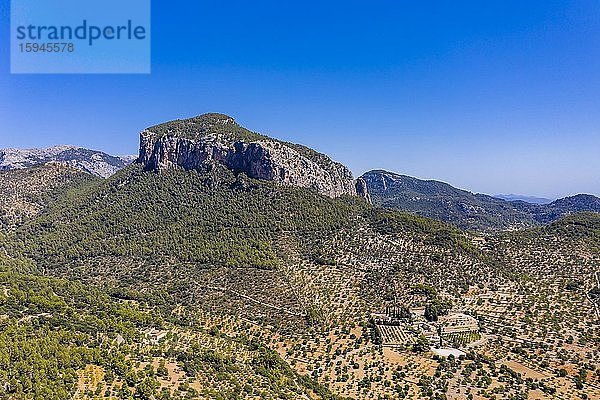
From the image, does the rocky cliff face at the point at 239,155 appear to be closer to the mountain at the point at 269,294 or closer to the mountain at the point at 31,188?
the mountain at the point at 269,294

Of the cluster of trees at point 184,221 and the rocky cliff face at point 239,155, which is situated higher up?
the rocky cliff face at point 239,155

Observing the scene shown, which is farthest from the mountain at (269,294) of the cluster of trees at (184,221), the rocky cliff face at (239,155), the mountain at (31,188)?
the mountain at (31,188)

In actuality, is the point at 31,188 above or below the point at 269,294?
above

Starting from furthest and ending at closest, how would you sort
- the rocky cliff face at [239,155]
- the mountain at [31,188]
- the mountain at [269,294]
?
the mountain at [31,188]
the rocky cliff face at [239,155]
the mountain at [269,294]

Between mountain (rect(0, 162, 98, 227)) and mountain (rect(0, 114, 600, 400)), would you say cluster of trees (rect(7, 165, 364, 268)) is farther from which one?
mountain (rect(0, 162, 98, 227))

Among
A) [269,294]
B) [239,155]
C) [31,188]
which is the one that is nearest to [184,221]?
[239,155]

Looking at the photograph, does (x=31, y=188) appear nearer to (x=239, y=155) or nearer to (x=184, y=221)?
(x=184, y=221)

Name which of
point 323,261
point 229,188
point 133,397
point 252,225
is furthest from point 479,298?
point 229,188
